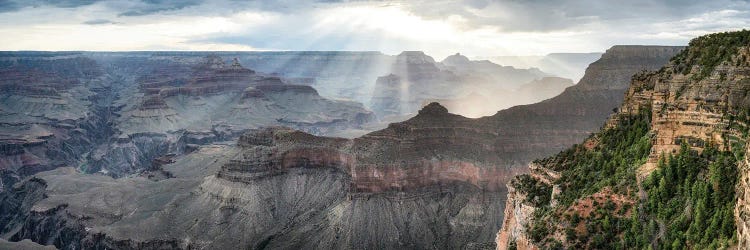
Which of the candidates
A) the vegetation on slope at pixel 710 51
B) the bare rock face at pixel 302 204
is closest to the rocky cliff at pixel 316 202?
the bare rock face at pixel 302 204

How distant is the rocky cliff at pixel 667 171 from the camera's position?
26141mm

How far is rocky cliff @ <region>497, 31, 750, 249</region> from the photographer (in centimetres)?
2614

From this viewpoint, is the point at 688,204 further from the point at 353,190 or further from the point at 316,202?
the point at 316,202

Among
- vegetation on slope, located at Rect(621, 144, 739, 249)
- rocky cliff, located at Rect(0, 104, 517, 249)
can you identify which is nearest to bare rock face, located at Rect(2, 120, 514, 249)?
rocky cliff, located at Rect(0, 104, 517, 249)

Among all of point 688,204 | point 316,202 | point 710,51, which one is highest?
point 710,51

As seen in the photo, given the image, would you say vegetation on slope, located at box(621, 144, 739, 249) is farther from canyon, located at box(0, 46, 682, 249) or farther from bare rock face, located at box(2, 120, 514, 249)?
bare rock face, located at box(2, 120, 514, 249)

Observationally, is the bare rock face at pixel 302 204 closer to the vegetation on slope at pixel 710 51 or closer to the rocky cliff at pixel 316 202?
the rocky cliff at pixel 316 202

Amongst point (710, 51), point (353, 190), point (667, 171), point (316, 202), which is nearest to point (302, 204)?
point (316, 202)

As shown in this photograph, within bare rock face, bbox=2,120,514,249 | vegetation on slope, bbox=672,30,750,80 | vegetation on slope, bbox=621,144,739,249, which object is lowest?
bare rock face, bbox=2,120,514,249

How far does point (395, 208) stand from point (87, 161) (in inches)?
5069

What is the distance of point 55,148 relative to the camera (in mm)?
177375

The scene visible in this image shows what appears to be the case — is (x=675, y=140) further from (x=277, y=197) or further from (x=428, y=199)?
(x=277, y=197)

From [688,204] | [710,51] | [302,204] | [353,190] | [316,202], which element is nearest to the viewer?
[688,204]

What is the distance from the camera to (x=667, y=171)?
96.5 feet
